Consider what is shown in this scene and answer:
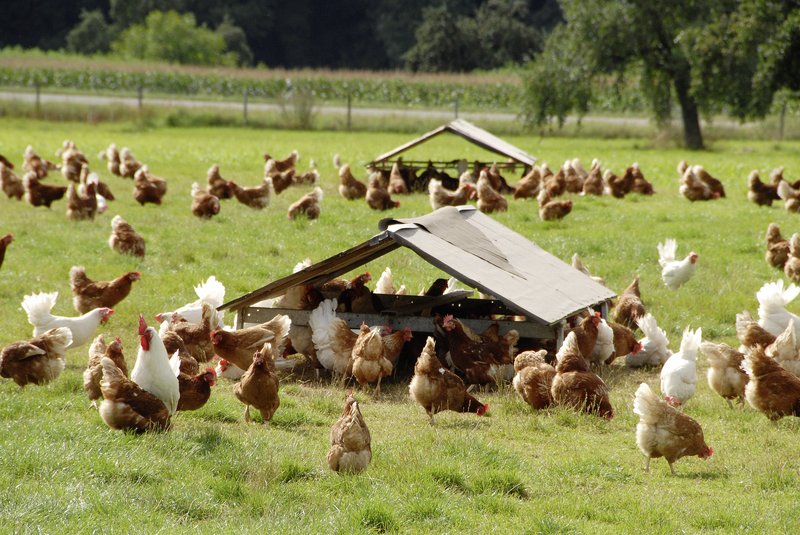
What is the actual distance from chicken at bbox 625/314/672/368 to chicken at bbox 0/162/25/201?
12674 mm

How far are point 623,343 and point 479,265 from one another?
64.0 inches

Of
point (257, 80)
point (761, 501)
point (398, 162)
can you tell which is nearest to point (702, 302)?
point (761, 501)

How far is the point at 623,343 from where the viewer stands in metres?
9.30

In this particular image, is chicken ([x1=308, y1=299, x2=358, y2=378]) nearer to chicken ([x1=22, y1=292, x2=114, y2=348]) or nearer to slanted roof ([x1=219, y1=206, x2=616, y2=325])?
slanted roof ([x1=219, y1=206, x2=616, y2=325])

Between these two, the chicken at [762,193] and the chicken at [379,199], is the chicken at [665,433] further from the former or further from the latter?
the chicken at [762,193]

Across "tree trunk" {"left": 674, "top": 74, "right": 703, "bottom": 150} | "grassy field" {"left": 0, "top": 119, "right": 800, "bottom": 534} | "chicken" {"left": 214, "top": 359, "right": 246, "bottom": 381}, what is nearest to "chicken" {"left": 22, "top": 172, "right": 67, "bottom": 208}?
"grassy field" {"left": 0, "top": 119, "right": 800, "bottom": 534}

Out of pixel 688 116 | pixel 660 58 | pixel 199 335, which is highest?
pixel 660 58

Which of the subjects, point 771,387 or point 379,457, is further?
point 771,387

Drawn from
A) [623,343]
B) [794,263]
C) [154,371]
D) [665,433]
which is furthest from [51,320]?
[794,263]

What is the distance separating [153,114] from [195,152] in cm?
1234

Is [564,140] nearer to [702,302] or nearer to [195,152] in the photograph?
[195,152]

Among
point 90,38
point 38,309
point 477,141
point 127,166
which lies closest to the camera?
point 38,309

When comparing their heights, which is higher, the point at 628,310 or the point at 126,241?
the point at 628,310

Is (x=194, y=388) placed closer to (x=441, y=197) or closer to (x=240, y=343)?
(x=240, y=343)
